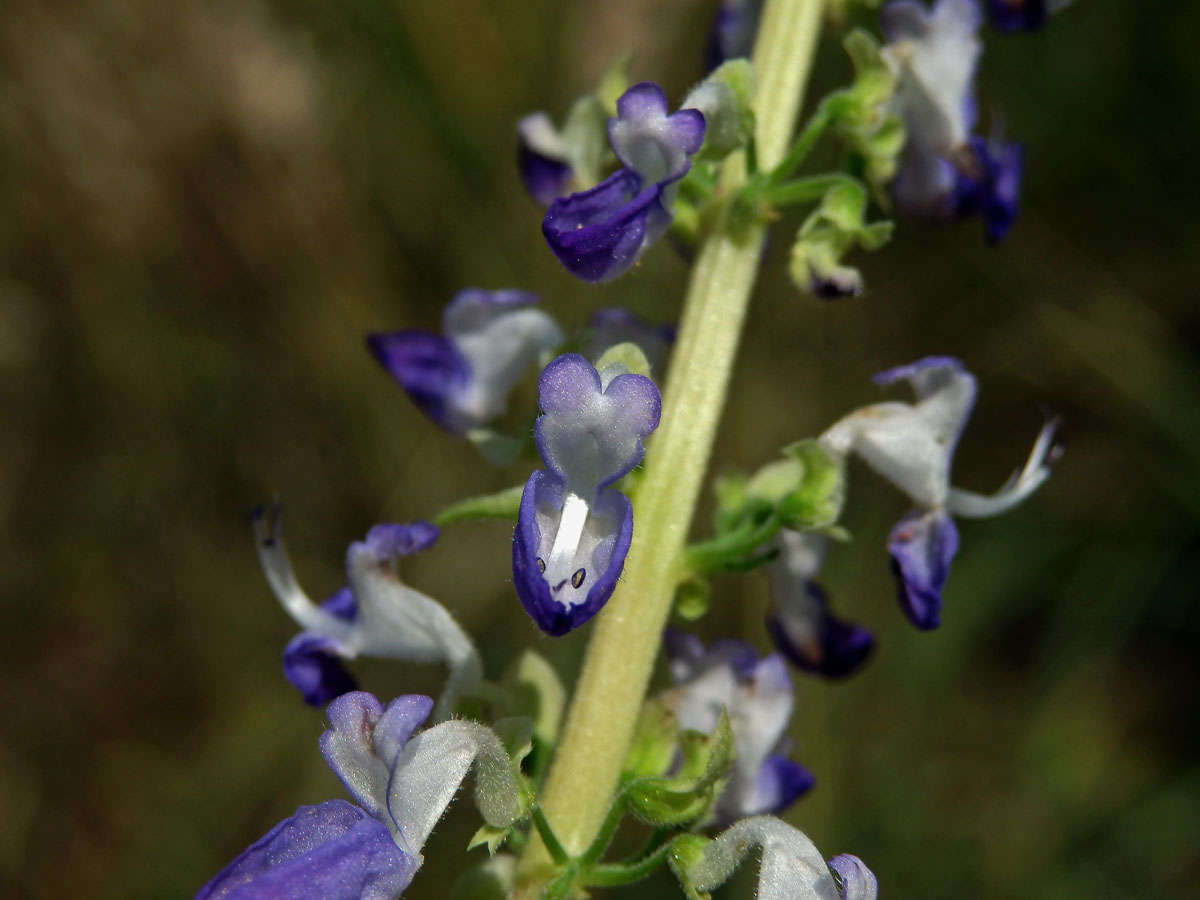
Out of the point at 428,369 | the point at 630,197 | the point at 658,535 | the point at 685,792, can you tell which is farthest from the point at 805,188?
the point at 685,792

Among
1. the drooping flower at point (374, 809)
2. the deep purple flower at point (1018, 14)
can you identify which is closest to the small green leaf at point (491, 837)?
the drooping flower at point (374, 809)

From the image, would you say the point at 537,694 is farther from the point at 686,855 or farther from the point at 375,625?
the point at 686,855

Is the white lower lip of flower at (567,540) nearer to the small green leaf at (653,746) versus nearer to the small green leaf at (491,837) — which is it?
the small green leaf at (491,837)

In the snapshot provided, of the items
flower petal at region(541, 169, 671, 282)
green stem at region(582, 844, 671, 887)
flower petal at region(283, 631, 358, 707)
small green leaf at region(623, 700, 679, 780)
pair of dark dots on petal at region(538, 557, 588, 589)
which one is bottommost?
small green leaf at region(623, 700, 679, 780)

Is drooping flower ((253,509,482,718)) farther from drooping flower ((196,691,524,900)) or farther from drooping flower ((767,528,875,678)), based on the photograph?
drooping flower ((767,528,875,678))

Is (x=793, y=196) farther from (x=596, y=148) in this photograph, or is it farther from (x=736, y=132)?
(x=596, y=148)

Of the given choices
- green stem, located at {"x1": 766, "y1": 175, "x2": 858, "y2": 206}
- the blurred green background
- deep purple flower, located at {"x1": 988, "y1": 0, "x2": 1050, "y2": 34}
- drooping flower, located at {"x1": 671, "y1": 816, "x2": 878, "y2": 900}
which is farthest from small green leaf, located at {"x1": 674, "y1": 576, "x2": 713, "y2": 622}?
the blurred green background

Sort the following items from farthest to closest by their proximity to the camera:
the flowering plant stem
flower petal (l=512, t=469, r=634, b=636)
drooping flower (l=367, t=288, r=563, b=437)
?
drooping flower (l=367, t=288, r=563, b=437) < the flowering plant stem < flower petal (l=512, t=469, r=634, b=636)
